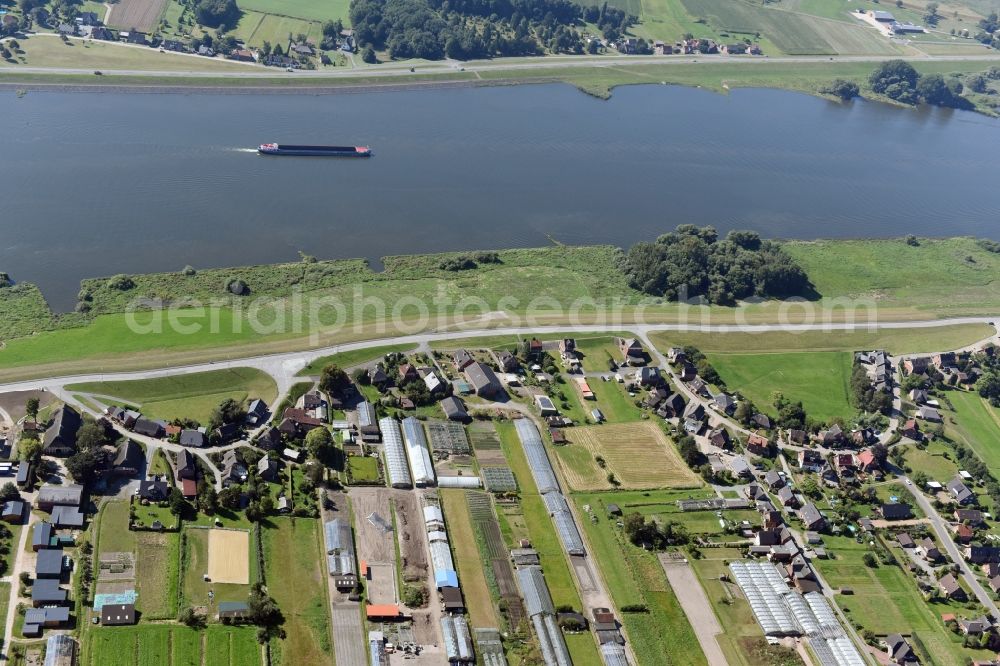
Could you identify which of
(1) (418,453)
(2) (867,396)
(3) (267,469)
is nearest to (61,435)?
(3) (267,469)

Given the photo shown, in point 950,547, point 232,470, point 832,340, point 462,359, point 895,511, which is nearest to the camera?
point 232,470

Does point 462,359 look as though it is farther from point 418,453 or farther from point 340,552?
point 340,552

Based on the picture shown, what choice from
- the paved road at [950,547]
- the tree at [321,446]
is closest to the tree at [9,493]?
the tree at [321,446]

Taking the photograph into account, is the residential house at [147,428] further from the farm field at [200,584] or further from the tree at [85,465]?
the farm field at [200,584]

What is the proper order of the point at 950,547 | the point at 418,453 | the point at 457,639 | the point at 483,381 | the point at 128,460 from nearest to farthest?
1. the point at 457,639
2. the point at 128,460
3. the point at 950,547
4. the point at 418,453
5. the point at 483,381

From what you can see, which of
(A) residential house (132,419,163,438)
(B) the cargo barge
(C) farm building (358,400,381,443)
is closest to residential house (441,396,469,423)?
(C) farm building (358,400,381,443)
